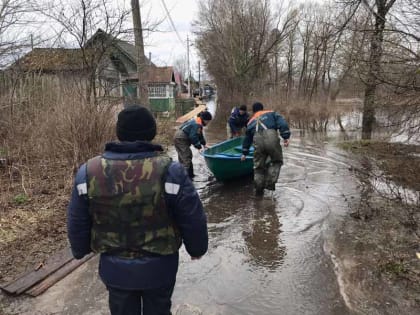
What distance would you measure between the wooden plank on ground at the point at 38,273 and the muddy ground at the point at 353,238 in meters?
0.14

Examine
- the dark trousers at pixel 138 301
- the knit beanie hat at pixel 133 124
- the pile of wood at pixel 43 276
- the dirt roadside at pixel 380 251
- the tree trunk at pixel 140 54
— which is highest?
the tree trunk at pixel 140 54

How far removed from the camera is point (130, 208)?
2.26 m

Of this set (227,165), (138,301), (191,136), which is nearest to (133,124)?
(138,301)

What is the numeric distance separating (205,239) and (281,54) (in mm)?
43940

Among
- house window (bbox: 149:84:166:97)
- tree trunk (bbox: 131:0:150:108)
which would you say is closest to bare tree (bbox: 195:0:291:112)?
house window (bbox: 149:84:166:97)

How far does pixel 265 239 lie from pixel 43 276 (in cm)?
294

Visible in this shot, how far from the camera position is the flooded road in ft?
12.6

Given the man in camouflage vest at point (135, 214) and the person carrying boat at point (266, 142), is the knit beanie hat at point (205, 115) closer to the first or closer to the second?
the person carrying boat at point (266, 142)

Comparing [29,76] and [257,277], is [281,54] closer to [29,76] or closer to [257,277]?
[29,76]

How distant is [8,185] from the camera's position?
6762 millimetres

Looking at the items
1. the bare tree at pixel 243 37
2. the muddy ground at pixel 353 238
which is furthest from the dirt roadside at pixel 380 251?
the bare tree at pixel 243 37

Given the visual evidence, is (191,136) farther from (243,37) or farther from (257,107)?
(243,37)

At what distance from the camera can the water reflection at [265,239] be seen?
15.9 ft

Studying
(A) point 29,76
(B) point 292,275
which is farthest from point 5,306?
(A) point 29,76
